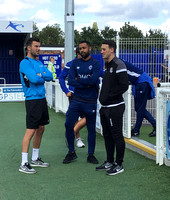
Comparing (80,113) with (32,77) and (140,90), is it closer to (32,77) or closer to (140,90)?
(32,77)

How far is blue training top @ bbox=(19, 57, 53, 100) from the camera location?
16.9 ft

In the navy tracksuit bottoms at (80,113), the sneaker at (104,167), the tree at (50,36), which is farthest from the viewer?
the tree at (50,36)

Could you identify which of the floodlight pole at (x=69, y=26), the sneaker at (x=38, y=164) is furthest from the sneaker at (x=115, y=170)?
the floodlight pole at (x=69, y=26)

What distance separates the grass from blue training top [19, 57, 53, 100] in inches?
42.8

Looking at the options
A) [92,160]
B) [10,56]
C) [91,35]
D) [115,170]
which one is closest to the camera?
[115,170]

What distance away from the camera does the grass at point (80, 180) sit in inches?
167

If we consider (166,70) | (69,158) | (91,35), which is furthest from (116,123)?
(91,35)

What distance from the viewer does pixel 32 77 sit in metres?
5.12

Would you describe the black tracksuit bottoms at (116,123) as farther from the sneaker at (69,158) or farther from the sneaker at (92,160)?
the sneaker at (69,158)

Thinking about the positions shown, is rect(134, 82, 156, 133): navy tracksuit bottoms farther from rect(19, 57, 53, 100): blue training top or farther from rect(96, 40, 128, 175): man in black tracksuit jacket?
rect(19, 57, 53, 100): blue training top

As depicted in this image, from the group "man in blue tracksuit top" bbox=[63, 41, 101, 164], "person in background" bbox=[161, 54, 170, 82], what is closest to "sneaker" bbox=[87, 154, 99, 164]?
"man in blue tracksuit top" bbox=[63, 41, 101, 164]

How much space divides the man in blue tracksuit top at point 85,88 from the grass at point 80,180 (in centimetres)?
50

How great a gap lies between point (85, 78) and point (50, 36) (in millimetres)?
58270

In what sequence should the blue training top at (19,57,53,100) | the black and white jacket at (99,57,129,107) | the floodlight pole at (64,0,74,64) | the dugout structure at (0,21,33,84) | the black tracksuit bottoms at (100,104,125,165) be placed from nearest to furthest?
the black and white jacket at (99,57,129,107) < the black tracksuit bottoms at (100,104,125,165) < the blue training top at (19,57,53,100) < the floodlight pole at (64,0,74,64) < the dugout structure at (0,21,33,84)
